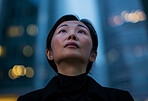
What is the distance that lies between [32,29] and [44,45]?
15.4ft

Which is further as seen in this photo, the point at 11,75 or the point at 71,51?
the point at 11,75

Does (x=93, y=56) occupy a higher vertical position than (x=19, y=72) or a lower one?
higher

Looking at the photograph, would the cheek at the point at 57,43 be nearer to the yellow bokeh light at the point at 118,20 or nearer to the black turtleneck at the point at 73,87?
the black turtleneck at the point at 73,87

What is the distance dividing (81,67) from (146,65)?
73.3 ft

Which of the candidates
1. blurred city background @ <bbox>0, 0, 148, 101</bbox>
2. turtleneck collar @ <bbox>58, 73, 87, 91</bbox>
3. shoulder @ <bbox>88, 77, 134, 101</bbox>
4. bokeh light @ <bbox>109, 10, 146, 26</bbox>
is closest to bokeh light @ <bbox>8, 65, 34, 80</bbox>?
blurred city background @ <bbox>0, 0, 148, 101</bbox>

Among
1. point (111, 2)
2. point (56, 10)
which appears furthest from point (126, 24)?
point (56, 10)

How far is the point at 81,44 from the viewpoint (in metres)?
1.61

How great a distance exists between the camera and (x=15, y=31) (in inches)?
895

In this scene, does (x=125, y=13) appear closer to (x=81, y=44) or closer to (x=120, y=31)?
(x=120, y=31)

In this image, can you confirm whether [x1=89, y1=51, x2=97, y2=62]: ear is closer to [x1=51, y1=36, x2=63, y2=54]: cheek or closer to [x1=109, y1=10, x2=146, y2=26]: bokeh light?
[x1=51, y1=36, x2=63, y2=54]: cheek

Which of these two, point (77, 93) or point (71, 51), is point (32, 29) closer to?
point (71, 51)

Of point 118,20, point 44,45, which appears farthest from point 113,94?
point 118,20

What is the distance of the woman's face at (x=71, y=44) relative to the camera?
1.54 meters

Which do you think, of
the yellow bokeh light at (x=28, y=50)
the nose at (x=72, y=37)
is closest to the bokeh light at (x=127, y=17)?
the yellow bokeh light at (x=28, y=50)
